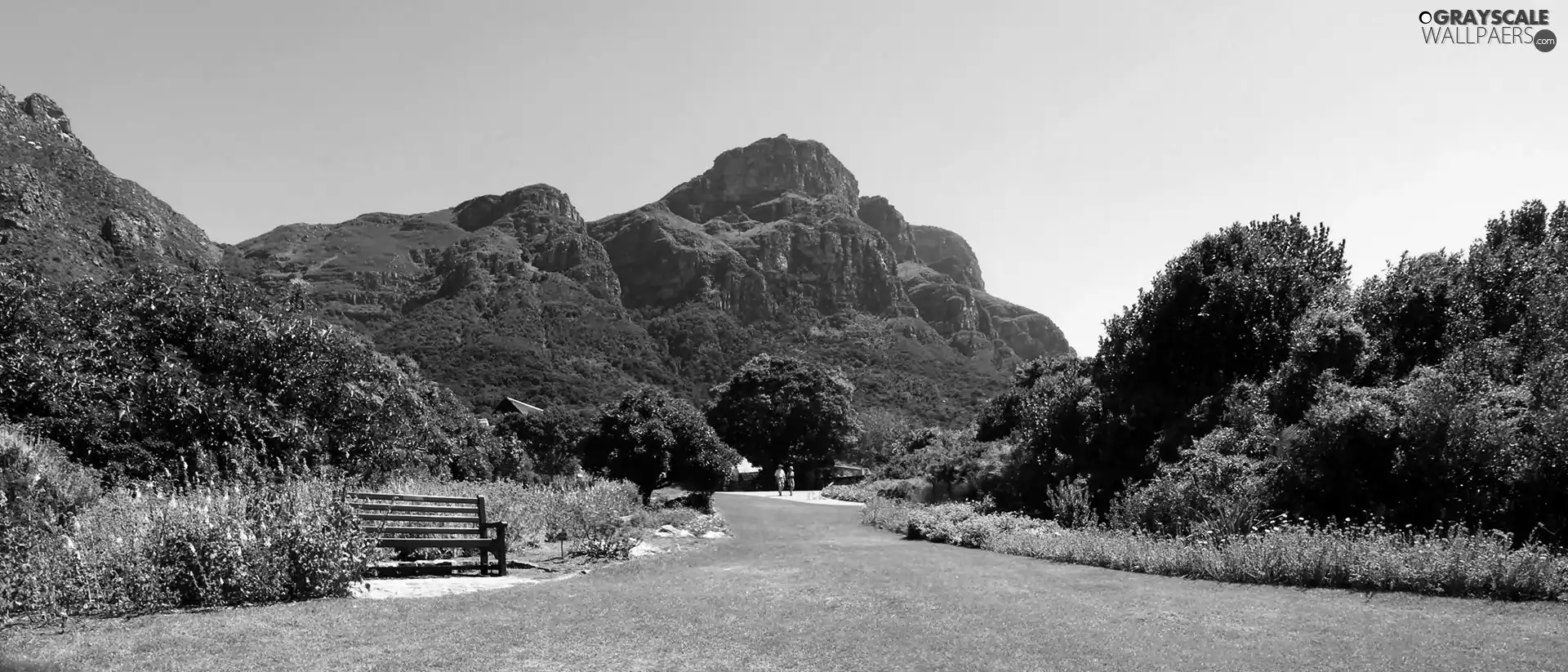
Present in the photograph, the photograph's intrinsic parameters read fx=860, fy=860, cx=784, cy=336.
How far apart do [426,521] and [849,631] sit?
6366 mm

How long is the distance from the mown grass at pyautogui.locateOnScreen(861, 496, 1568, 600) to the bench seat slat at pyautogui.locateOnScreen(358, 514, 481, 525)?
8.63m

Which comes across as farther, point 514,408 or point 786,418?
point 514,408

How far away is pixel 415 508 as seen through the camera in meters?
11.1

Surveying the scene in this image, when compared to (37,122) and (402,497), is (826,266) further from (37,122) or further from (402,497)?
(402,497)

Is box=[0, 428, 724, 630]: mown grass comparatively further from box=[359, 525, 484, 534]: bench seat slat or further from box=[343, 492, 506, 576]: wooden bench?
box=[343, 492, 506, 576]: wooden bench

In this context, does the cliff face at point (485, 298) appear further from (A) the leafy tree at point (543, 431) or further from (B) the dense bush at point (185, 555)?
(B) the dense bush at point (185, 555)

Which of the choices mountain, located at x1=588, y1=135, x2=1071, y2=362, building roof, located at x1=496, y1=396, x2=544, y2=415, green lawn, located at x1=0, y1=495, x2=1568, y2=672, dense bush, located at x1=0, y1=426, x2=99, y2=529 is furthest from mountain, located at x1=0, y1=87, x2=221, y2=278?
mountain, located at x1=588, y1=135, x2=1071, y2=362

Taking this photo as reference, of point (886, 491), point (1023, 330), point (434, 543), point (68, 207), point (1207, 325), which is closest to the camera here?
point (434, 543)

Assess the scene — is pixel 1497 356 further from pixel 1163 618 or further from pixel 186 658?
pixel 186 658

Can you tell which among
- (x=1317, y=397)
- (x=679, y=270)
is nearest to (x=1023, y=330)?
(x=679, y=270)

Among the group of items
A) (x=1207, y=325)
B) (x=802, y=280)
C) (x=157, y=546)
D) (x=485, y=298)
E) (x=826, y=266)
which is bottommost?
(x=157, y=546)

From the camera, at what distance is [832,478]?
54.7m

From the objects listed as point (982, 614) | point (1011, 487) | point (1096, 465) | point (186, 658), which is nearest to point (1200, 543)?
point (982, 614)

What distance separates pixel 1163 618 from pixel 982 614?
1.63 m
